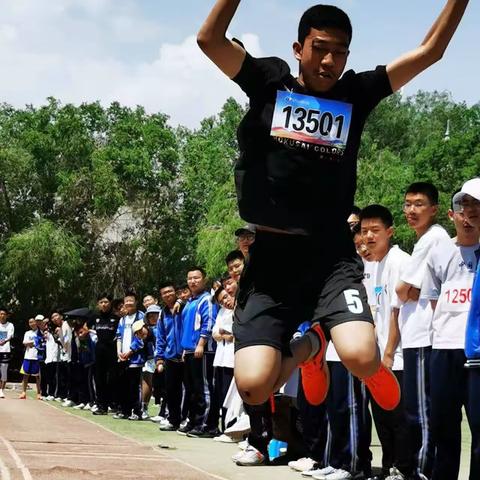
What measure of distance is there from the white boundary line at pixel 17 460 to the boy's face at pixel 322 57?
14.2 ft

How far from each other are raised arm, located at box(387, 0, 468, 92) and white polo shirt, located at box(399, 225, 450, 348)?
83.6 inches

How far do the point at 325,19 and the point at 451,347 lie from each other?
102 inches

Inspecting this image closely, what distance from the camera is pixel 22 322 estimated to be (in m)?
44.8

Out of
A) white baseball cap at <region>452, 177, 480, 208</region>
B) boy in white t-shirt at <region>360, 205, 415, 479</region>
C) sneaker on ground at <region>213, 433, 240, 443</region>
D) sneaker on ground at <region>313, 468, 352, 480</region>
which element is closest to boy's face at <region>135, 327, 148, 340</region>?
sneaker on ground at <region>213, 433, 240, 443</region>

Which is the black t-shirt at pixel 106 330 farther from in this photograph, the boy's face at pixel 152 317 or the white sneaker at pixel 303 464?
the white sneaker at pixel 303 464

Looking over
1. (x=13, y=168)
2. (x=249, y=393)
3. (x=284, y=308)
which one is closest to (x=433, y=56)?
(x=284, y=308)

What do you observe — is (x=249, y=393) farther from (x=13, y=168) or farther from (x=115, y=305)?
(x=13, y=168)

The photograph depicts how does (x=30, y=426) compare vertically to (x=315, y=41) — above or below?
below

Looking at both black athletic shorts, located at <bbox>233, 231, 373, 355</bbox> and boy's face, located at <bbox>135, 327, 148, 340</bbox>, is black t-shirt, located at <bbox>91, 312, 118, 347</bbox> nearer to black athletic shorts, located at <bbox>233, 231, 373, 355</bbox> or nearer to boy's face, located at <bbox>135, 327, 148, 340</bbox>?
boy's face, located at <bbox>135, 327, 148, 340</bbox>

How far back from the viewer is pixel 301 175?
5.65 metres

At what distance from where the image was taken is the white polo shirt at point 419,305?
7.71 meters

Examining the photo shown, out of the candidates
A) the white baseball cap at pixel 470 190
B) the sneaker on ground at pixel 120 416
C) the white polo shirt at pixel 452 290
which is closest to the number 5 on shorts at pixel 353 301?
the white baseball cap at pixel 470 190

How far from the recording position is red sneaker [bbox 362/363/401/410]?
576 cm

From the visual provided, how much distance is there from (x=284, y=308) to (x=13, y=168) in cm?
4229
